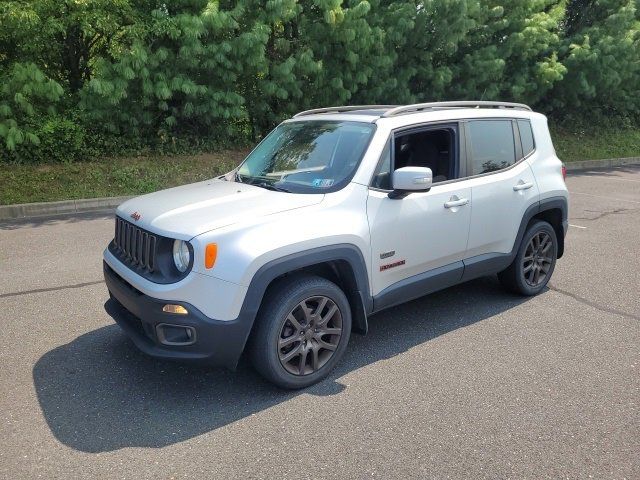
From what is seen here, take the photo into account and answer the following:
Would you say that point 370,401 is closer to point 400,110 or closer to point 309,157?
point 309,157

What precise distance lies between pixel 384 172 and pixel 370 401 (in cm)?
157

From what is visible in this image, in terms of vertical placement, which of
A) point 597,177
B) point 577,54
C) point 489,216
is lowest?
point 597,177

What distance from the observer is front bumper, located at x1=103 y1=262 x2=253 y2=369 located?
3.10 m

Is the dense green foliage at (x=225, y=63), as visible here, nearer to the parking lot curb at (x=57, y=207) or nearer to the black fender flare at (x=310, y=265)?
the parking lot curb at (x=57, y=207)

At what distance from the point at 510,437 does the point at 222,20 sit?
387 inches

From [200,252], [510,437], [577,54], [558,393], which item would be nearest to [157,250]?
[200,252]

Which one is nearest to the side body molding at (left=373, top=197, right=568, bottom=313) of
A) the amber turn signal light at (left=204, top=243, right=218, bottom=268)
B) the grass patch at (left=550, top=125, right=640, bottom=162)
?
the amber turn signal light at (left=204, top=243, right=218, bottom=268)

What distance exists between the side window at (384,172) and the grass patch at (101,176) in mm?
8285

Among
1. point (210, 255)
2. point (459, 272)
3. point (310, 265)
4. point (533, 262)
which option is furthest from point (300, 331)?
point (533, 262)

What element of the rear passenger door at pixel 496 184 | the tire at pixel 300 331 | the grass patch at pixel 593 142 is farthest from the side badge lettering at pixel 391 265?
the grass patch at pixel 593 142

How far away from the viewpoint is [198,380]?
3633 mm

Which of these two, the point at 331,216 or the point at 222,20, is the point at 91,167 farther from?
the point at 331,216

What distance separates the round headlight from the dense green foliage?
8.31 metres

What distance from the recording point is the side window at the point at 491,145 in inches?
179
